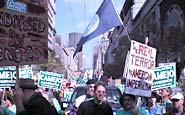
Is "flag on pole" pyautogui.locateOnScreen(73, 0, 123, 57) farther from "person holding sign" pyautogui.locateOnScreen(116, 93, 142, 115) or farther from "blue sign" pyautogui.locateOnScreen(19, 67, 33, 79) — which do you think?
"blue sign" pyautogui.locateOnScreen(19, 67, 33, 79)

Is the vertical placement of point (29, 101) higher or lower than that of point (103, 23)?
lower

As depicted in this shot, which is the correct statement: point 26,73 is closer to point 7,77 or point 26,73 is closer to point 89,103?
point 7,77

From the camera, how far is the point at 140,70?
8594 millimetres

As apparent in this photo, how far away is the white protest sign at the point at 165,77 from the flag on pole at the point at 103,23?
3.55 metres

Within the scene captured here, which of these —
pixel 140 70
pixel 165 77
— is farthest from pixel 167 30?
pixel 140 70

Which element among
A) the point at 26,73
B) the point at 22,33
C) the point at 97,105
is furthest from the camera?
the point at 26,73

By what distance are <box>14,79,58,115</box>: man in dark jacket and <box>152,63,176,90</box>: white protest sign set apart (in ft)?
27.8

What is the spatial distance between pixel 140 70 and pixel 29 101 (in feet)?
12.3

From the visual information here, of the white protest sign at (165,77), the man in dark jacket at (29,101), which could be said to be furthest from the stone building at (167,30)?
the man in dark jacket at (29,101)

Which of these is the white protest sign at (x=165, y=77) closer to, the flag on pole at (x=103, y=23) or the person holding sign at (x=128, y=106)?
the flag on pole at (x=103, y=23)

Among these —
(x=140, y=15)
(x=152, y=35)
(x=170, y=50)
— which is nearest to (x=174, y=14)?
(x=152, y=35)

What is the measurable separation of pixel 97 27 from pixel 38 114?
5570mm

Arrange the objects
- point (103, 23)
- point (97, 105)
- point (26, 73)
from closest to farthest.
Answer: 1. point (97, 105)
2. point (103, 23)
3. point (26, 73)

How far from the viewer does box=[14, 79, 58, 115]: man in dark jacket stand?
5055 mm
